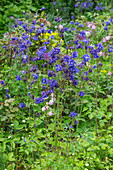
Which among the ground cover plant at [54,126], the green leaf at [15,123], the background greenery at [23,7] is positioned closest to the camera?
the ground cover plant at [54,126]

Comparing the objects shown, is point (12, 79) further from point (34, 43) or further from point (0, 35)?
point (0, 35)

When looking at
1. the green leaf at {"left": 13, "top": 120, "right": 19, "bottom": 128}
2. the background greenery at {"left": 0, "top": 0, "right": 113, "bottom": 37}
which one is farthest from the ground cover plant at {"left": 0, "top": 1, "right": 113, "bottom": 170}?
the background greenery at {"left": 0, "top": 0, "right": 113, "bottom": 37}

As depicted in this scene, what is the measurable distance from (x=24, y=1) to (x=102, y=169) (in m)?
4.95

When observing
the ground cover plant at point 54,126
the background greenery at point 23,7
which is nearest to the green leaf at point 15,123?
the ground cover plant at point 54,126

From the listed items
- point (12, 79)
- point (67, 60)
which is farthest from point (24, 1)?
point (67, 60)

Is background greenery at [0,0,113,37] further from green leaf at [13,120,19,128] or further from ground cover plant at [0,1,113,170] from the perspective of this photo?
green leaf at [13,120,19,128]

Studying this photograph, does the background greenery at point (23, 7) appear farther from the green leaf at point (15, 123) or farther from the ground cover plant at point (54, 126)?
the green leaf at point (15, 123)

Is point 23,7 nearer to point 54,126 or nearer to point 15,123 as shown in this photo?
point 15,123

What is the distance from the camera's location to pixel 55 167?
1.94 meters

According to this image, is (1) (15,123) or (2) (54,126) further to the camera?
(1) (15,123)

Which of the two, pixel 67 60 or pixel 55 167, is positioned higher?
pixel 67 60

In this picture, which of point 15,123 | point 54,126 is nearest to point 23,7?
point 15,123

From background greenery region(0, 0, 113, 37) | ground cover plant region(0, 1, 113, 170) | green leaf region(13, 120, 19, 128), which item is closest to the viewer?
ground cover plant region(0, 1, 113, 170)

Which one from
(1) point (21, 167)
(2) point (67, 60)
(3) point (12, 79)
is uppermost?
(2) point (67, 60)
